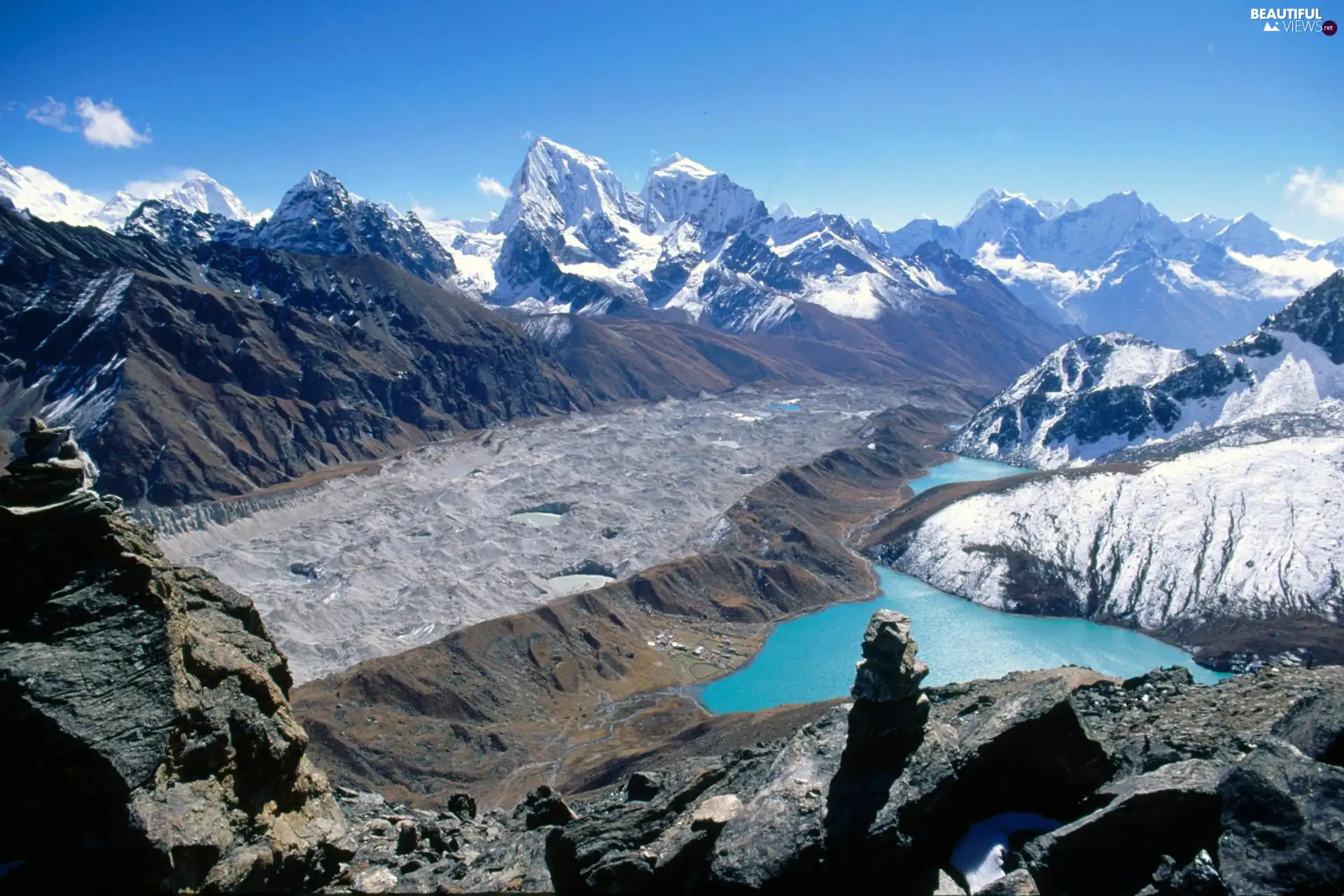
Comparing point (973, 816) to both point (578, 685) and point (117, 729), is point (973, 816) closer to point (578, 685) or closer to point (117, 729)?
point (117, 729)

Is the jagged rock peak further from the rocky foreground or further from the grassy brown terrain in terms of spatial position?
the grassy brown terrain

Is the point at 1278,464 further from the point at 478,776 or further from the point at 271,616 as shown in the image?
the point at 271,616

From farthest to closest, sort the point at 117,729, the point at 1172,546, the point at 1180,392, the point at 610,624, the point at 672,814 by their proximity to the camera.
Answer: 1. the point at 1180,392
2. the point at 1172,546
3. the point at 610,624
4. the point at 672,814
5. the point at 117,729

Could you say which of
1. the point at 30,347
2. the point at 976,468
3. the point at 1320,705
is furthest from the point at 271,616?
the point at 976,468

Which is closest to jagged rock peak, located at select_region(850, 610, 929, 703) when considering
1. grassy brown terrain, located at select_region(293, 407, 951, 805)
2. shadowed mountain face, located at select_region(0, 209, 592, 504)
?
grassy brown terrain, located at select_region(293, 407, 951, 805)

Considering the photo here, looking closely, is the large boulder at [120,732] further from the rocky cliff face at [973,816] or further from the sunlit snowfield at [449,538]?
the sunlit snowfield at [449,538]

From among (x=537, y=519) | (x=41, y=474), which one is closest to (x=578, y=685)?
(x=537, y=519)

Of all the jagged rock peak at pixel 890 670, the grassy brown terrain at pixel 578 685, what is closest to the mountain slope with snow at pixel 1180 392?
the grassy brown terrain at pixel 578 685
